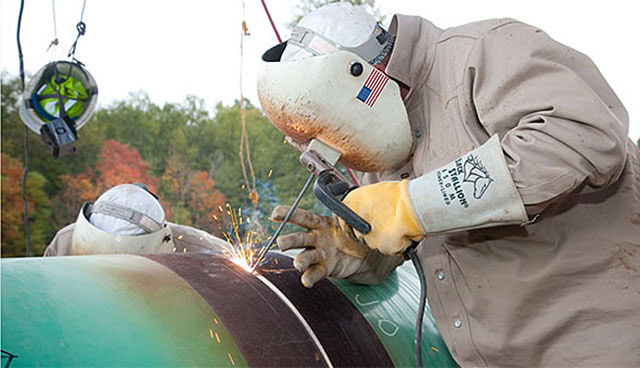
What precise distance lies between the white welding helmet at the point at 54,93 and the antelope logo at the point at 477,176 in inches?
135

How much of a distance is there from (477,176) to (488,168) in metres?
0.03

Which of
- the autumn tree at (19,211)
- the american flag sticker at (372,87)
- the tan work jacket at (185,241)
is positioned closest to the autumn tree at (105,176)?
the autumn tree at (19,211)

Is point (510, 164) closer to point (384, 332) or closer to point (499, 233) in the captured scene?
point (499, 233)

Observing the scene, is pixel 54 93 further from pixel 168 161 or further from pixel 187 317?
pixel 168 161

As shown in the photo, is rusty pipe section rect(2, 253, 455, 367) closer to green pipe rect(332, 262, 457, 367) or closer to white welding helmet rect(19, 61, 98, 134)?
green pipe rect(332, 262, 457, 367)

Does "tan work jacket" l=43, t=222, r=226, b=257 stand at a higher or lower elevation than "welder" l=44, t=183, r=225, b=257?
lower

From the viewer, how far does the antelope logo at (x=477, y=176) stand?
1568 mm

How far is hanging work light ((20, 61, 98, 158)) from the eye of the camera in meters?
4.19

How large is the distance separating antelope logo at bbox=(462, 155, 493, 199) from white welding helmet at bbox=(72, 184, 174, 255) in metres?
2.13

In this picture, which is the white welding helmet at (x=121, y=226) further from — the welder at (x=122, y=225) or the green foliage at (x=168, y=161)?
the green foliage at (x=168, y=161)

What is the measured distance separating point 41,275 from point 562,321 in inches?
54.7

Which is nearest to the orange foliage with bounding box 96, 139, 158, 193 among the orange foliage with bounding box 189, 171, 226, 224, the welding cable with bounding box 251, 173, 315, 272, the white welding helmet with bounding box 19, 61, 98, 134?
the orange foliage with bounding box 189, 171, 226, 224

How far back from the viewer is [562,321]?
168 cm

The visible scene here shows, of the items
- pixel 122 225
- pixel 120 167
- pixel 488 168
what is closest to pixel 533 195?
pixel 488 168
